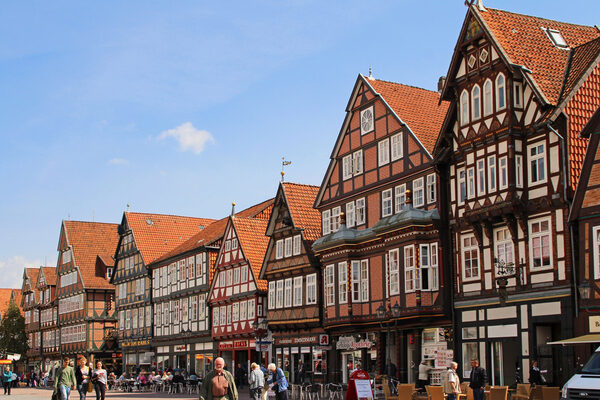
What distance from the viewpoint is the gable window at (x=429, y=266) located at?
37188 millimetres

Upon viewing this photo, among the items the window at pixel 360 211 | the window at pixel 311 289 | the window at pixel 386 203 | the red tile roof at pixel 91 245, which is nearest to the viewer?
the window at pixel 386 203

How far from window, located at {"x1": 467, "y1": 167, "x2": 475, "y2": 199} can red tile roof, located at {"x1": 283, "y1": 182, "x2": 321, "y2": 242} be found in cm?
1514

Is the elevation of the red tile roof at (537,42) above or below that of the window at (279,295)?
above

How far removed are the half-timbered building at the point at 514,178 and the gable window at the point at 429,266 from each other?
121cm

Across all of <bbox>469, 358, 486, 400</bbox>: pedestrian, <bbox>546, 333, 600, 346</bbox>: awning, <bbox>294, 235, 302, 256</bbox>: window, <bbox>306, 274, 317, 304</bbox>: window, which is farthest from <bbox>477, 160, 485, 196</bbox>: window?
<bbox>294, 235, 302, 256</bbox>: window

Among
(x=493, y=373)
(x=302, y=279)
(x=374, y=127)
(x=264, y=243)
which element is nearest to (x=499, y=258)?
(x=493, y=373)

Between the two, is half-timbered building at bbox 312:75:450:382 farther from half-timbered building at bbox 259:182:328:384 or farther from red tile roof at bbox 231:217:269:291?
red tile roof at bbox 231:217:269:291

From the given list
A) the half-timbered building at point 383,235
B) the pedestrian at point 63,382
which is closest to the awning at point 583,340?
the half-timbered building at point 383,235

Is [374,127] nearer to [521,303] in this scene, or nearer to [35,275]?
[521,303]

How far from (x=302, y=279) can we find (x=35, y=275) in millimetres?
67070

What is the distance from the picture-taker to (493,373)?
3406cm

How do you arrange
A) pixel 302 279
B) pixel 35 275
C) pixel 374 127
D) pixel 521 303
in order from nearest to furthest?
pixel 521 303 < pixel 374 127 < pixel 302 279 < pixel 35 275

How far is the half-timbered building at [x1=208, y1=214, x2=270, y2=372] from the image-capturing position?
5481cm

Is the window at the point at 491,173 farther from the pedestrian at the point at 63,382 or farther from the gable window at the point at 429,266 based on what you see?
the pedestrian at the point at 63,382
